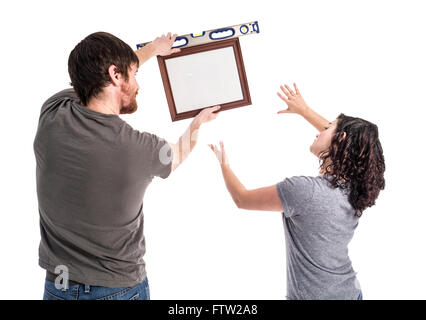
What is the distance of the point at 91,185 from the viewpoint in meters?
1.40

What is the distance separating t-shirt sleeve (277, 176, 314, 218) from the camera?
5.06ft

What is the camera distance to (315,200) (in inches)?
60.8

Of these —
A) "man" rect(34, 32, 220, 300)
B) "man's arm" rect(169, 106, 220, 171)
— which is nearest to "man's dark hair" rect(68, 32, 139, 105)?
"man" rect(34, 32, 220, 300)

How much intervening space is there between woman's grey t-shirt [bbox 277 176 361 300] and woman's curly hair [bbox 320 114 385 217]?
35mm

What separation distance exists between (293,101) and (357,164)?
1.50ft

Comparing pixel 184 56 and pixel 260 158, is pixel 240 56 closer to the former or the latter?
pixel 184 56

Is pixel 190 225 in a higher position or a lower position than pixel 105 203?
lower

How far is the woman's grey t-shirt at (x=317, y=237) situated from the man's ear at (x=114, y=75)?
64 cm

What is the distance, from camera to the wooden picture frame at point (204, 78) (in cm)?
173

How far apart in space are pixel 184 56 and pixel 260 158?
0.64 metres

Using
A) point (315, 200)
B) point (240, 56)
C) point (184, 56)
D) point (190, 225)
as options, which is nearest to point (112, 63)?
point (184, 56)

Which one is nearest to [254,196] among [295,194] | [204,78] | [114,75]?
[295,194]

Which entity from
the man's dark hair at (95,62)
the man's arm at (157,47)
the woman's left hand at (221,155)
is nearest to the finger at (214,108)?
the woman's left hand at (221,155)

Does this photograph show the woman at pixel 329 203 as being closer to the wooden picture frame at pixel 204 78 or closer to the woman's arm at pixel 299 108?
the woman's arm at pixel 299 108
